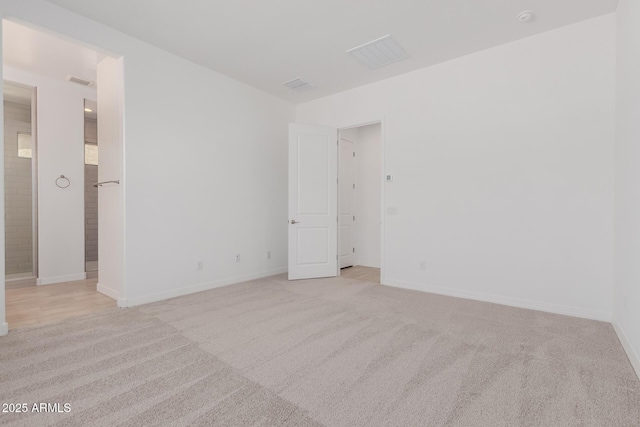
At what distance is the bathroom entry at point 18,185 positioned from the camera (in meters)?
4.72

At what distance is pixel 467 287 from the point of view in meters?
3.73

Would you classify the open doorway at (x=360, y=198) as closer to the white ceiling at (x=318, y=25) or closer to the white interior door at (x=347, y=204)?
the white interior door at (x=347, y=204)

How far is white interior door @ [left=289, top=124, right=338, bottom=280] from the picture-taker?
477cm

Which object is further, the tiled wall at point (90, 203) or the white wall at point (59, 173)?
the tiled wall at point (90, 203)

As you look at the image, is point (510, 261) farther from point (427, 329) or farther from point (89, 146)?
point (89, 146)

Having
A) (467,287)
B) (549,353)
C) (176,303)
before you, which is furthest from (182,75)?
(549,353)

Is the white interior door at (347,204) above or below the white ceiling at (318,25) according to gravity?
below

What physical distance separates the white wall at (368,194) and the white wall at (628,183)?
11.5 feet

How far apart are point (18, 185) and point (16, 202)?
0.27 meters

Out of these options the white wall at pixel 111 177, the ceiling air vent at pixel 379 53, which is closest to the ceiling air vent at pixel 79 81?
the white wall at pixel 111 177

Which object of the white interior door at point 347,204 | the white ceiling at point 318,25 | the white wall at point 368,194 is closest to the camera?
the white ceiling at point 318,25

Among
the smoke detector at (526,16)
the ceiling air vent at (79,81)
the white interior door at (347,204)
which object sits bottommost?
the white interior door at (347,204)

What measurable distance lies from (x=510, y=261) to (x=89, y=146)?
22.8 ft

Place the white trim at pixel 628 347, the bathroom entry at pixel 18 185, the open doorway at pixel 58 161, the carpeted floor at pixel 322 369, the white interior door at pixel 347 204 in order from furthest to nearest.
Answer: the white interior door at pixel 347 204 → the bathroom entry at pixel 18 185 → the open doorway at pixel 58 161 → the white trim at pixel 628 347 → the carpeted floor at pixel 322 369
